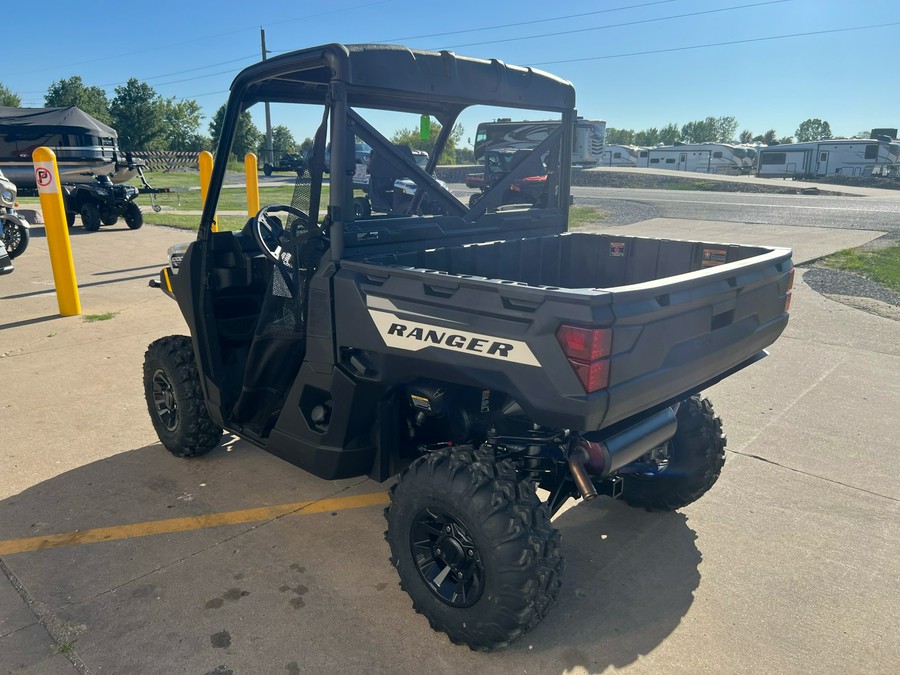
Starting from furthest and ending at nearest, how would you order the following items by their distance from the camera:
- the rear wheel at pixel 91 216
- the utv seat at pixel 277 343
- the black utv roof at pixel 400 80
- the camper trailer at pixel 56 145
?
the camper trailer at pixel 56 145 < the rear wheel at pixel 91 216 < the utv seat at pixel 277 343 < the black utv roof at pixel 400 80

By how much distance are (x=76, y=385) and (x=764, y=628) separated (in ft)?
16.2

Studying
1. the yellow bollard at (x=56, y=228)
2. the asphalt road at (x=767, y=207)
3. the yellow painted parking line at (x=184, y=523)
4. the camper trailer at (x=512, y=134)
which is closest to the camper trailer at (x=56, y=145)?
the yellow bollard at (x=56, y=228)

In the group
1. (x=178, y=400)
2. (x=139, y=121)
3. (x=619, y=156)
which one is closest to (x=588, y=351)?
(x=178, y=400)

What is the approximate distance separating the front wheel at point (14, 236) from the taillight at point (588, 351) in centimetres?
1081

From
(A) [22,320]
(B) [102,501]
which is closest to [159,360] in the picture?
(B) [102,501]

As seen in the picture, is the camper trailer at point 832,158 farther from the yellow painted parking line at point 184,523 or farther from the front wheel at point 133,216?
the yellow painted parking line at point 184,523

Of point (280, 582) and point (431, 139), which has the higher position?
point (431, 139)

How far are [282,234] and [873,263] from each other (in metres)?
10.7

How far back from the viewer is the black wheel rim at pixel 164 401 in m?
4.00

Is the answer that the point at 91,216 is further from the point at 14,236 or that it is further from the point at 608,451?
the point at 608,451

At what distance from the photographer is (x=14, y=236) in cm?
1038

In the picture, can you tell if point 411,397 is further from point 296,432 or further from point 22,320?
point 22,320

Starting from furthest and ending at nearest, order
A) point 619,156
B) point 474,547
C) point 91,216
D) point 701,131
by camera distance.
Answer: point 701,131 < point 619,156 < point 91,216 < point 474,547

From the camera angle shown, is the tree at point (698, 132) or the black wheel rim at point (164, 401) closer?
the black wheel rim at point (164, 401)
